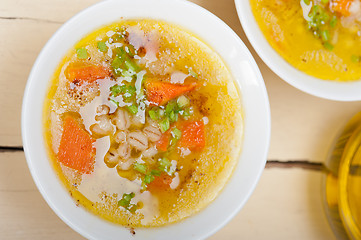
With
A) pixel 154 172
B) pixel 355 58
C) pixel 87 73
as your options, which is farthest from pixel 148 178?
pixel 355 58

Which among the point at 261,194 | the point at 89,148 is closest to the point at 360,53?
the point at 261,194

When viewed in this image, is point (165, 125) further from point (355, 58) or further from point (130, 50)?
point (355, 58)

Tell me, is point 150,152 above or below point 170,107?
below

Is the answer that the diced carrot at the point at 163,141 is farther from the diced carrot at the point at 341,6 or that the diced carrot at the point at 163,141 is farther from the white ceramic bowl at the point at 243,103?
the diced carrot at the point at 341,6

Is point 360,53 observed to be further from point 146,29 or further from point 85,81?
point 85,81

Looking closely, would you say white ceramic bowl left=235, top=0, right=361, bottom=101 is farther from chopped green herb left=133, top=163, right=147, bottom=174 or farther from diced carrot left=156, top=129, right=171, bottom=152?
chopped green herb left=133, top=163, right=147, bottom=174

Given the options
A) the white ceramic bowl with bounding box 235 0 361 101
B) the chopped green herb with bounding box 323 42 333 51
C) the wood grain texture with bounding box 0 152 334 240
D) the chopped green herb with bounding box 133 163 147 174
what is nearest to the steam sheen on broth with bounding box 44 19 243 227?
the chopped green herb with bounding box 133 163 147 174
